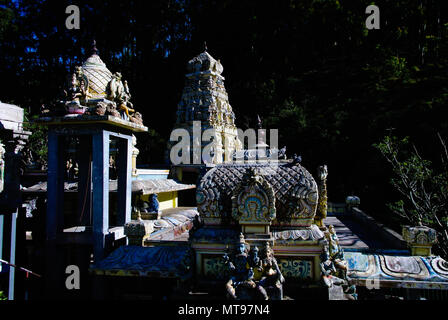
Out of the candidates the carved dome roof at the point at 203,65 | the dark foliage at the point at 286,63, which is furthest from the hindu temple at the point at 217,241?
the dark foliage at the point at 286,63

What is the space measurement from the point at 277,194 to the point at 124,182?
3.99 meters

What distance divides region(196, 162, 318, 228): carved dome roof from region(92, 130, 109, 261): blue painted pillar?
2208mm

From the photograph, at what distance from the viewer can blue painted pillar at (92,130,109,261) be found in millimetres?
6570

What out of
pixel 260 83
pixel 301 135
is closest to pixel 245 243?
pixel 301 135

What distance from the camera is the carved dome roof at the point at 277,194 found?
5.42 m

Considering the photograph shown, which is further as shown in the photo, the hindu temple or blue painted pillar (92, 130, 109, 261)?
blue painted pillar (92, 130, 109, 261)

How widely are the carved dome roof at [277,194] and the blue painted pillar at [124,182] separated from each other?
9.11ft

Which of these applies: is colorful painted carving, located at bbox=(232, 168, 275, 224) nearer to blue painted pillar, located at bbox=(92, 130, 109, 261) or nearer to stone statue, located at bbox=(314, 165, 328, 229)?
stone statue, located at bbox=(314, 165, 328, 229)

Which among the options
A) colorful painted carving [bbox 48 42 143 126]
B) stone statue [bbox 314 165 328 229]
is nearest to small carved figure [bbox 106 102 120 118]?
colorful painted carving [bbox 48 42 143 126]

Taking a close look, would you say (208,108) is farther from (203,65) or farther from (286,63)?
(286,63)

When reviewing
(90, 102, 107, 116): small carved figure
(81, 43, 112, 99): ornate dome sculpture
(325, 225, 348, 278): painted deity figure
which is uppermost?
(81, 43, 112, 99): ornate dome sculpture

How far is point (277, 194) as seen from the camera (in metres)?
5.52

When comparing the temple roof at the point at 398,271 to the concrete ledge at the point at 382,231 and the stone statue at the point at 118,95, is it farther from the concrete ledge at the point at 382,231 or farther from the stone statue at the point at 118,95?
the stone statue at the point at 118,95

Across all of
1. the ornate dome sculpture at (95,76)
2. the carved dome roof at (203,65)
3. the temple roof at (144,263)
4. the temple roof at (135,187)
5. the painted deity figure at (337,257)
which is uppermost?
the carved dome roof at (203,65)
